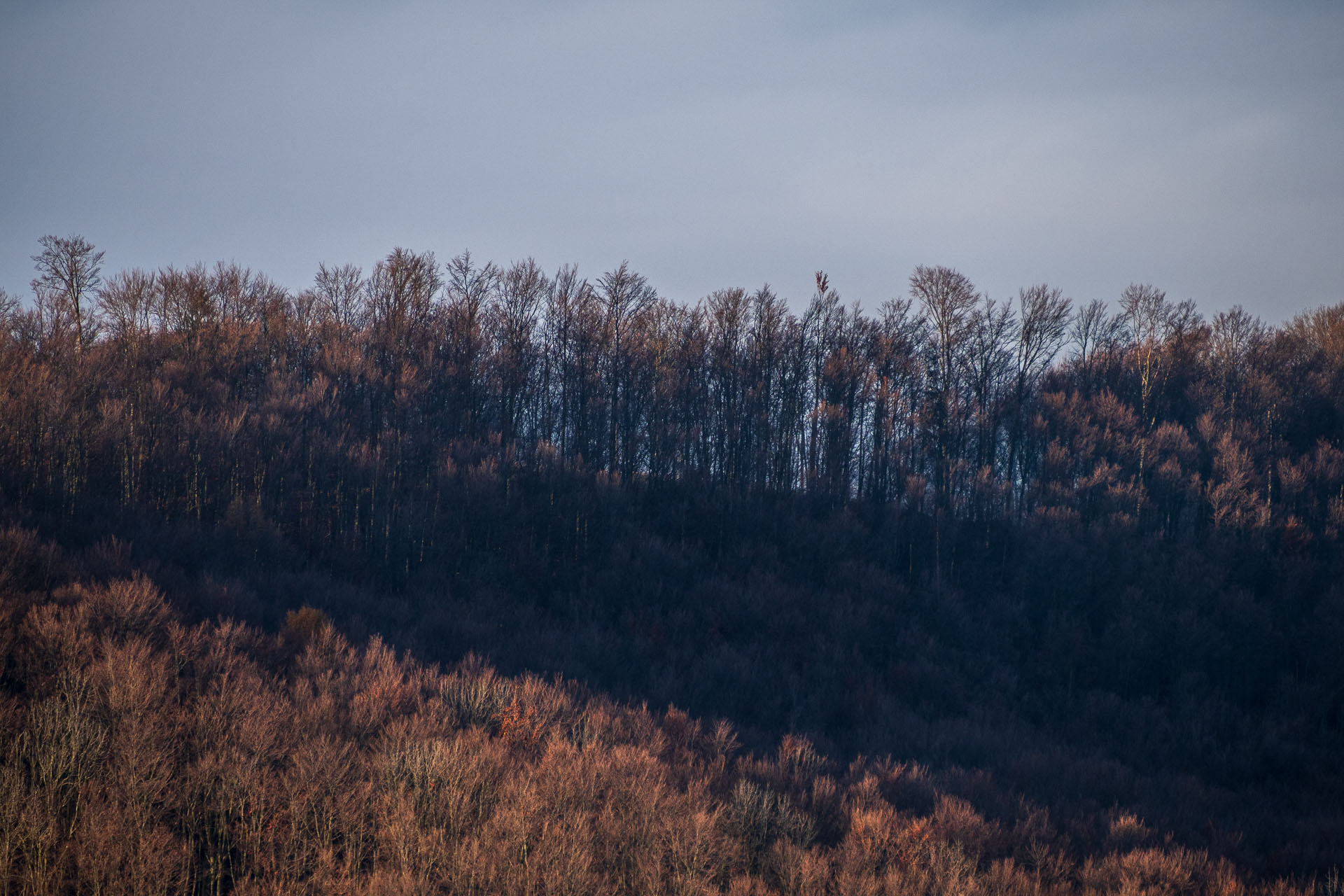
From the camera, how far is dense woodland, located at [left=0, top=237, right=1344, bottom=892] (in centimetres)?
902

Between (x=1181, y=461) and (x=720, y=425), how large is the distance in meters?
20.3

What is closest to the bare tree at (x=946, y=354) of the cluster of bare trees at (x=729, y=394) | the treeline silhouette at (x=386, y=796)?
the cluster of bare trees at (x=729, y=394)

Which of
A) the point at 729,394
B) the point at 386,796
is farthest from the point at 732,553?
the point at 386,796

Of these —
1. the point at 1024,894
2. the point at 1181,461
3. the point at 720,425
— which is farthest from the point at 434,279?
the point at 1181,461

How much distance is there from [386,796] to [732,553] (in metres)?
18.7

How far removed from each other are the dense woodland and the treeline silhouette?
80 millimetres

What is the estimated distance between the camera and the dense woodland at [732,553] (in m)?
9.02

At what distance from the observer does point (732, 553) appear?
25094mm

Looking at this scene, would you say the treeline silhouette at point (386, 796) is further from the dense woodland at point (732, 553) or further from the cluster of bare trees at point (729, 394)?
the cluster of bare trees at point (729, 394)

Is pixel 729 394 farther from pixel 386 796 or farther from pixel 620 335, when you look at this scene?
pixel 386 796

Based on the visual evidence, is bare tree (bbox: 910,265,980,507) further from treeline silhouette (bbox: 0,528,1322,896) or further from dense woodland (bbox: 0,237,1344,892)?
treeline silhouette (bbox: 0,528,1322,896)

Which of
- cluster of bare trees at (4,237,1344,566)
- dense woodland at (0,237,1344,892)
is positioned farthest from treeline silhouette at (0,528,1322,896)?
cluster of bare trees at (4,237,1344,566)

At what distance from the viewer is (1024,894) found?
26.1ft

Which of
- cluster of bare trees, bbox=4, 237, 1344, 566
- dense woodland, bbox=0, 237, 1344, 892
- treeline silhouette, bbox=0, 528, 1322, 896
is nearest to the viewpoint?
treeline silhouette, bbox=0, 528, 1322, 896
